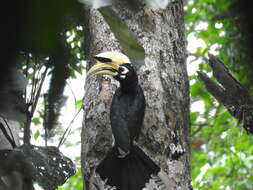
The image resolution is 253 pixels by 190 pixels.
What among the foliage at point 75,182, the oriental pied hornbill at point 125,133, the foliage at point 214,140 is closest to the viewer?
the oriental pied hornbill at point 125,133

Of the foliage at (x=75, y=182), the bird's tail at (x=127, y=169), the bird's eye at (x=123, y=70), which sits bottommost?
the bird's tail at (x=127, y=169)

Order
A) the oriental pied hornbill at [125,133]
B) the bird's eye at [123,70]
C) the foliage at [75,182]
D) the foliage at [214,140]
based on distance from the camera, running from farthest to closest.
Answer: the foliage at [75,182], the foliage at [214,140], the bird's eye at [123,70], the oriental pied hornbill at [125,133]

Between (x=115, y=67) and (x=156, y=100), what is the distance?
26cm

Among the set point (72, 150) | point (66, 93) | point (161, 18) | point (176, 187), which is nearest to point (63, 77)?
point (66, 93)

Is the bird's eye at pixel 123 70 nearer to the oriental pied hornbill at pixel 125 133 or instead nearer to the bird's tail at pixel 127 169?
the oriental pied hornbill at pixel 125 133

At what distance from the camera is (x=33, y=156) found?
1592mm

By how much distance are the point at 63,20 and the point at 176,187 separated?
67.6 inches

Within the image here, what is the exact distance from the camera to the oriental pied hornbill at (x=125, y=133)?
199cm

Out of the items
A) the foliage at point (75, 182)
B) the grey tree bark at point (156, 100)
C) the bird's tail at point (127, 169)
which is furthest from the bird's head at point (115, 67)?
the foliage at point (75, 182)

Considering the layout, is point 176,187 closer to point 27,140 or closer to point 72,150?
point 27,140

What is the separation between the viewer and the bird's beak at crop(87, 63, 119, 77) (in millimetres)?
2029

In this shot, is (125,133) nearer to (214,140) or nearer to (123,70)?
(123,70)

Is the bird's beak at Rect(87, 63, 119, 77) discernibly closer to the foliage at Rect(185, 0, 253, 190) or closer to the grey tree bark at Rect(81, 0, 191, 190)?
the grey tree bark at Rect(81, 0, 191, 190)

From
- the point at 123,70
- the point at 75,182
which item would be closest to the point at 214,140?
the point at 75,182
